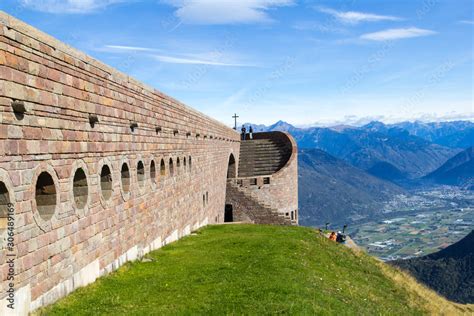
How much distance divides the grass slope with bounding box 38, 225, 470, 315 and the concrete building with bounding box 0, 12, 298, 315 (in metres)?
0.74

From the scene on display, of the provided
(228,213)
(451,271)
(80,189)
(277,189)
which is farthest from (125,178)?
(451,271)

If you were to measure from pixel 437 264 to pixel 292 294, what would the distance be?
109178 millimetres

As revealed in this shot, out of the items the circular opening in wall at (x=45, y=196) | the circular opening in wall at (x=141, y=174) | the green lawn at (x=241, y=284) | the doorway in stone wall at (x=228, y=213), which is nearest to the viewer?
the circular opening in wall at (x=45, y=196)

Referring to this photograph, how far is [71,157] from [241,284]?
5.37 m

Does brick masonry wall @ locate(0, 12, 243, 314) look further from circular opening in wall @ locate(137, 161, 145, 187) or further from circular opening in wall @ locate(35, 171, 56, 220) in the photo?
circular opening in wall @ locate(137, 161, 145, 187)

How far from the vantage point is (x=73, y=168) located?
1015 centimetres

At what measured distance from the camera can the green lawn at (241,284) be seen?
9.93m

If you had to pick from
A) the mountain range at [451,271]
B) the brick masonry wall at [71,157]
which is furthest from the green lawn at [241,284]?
the mountain range at [451,271]

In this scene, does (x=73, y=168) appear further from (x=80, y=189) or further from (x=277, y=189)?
(x=277, y=189)

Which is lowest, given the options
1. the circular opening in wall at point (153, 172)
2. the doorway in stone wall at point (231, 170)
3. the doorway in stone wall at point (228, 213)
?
the doorway in stone wall at point (228, 213)
